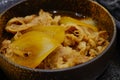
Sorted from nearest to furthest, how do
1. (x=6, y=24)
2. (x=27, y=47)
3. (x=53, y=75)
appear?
(x=53, y=75)
(x=27, y=47)
(x=6, y=24)

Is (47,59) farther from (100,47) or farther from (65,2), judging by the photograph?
(65,2)

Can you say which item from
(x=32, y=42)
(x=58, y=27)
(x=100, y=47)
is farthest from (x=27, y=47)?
(x=100, y=47)

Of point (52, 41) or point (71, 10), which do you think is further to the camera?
point (71, 10)
